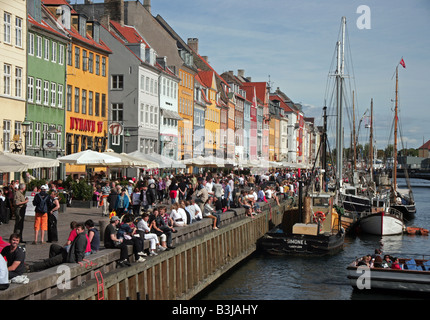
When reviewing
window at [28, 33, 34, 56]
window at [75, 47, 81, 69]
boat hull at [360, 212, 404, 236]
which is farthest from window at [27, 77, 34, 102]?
boat hull at [360, 212, 404, 236]

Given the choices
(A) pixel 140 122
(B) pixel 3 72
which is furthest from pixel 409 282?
(A) pixel 140 122

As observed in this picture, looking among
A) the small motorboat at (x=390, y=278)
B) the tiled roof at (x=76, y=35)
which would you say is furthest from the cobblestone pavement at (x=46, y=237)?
the tiled roof at (x=76, y=35)

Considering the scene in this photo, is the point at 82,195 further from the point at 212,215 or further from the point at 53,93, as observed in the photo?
the point at 53,93

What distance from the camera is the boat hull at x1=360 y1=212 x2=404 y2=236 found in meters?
47.0

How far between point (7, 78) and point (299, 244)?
Answer: 19665 mm

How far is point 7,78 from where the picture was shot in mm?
41281

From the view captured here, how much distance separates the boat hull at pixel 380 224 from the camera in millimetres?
46969

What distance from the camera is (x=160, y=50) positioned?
76625mm

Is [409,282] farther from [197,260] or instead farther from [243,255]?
[243,255]

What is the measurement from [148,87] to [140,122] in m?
3.93

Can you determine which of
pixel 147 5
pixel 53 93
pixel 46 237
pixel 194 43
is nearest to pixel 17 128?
pixel 53 93

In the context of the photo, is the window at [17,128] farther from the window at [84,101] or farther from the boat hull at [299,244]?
the boat hull at [299,244]

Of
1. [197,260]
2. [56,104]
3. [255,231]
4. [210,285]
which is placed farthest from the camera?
[56,104]

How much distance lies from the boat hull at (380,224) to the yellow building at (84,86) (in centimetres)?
2038
